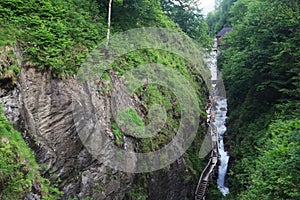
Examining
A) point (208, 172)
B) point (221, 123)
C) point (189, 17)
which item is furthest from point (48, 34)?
point (221, 123)

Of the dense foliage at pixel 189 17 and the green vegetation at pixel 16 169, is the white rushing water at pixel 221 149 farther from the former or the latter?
the green vegetation at pixel 16 169

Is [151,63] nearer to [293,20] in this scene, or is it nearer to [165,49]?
[165,49]

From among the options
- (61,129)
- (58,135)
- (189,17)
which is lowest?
(58,135)

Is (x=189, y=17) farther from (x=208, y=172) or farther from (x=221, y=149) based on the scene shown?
(x=208, y=172)

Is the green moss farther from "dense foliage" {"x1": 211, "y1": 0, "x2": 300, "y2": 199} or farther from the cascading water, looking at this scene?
the cascading water

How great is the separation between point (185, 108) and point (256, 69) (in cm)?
504

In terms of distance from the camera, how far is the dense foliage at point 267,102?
8.45 m

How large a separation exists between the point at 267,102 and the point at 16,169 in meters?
13.7

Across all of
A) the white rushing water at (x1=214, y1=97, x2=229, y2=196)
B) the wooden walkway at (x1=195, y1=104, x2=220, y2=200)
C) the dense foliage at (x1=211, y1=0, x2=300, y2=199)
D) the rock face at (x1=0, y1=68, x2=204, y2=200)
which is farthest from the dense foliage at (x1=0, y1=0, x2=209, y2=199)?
the white rushing water at (x1=214, y1=97, x2=229, y2=196)

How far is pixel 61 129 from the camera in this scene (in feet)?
23.3

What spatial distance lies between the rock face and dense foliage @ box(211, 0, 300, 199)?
4536 millimetres

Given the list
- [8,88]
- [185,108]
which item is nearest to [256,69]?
[185,108]

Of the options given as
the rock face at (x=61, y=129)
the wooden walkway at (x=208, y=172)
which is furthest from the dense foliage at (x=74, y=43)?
the wooden walkway at (x=208, y=172)

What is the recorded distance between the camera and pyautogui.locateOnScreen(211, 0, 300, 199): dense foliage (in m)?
8.45
